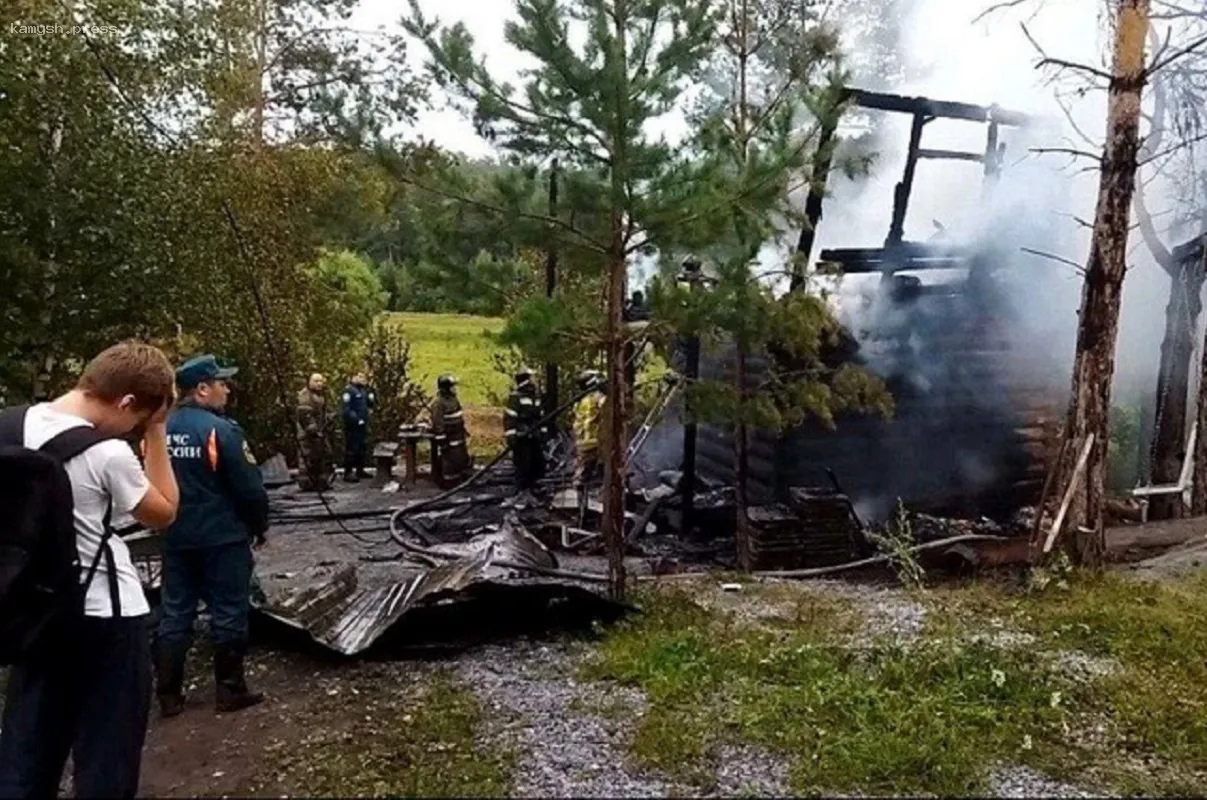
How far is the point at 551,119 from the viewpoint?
20.5 ft

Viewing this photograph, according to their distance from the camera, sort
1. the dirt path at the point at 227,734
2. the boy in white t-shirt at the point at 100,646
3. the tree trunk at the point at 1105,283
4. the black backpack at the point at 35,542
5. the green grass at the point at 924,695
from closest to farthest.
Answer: the black backpack at the point at 35,542 → the boy in white t-shirt at the point at 100,646 → the dirt path at the point at 227,734 → the green grass at the point at 924,695 → the tree trunk at the point at 1105,283

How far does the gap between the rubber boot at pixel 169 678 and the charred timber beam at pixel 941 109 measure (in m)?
7.86

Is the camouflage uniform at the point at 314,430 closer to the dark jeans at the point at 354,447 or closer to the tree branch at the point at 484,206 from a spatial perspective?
the dark jeans at the point at 354,447

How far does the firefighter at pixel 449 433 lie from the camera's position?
46.8 feet

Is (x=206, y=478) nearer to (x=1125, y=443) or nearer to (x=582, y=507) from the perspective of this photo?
(x=582, y=507)

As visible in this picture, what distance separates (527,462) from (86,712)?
32.0 ft

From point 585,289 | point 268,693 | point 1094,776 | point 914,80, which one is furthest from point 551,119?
point 914,80

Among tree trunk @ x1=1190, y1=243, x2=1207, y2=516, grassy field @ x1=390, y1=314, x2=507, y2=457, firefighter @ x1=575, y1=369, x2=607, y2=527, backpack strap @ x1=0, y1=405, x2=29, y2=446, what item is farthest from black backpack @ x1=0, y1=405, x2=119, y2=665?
grassy field @ x1=390, y1=314, x2=507, y2=457

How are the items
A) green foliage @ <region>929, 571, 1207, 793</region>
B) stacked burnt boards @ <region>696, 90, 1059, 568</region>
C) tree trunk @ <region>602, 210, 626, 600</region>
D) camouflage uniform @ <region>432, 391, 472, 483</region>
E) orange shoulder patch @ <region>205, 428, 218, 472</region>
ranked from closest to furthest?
1. green foliage @ <region>929, 571, 1207, 793</region>
2. orange shoulder patch @ <region>205, 428, 218, 472</region>
3. tree trunk @ <region>602, 210, 626, 600</region>
4. stacked burnt boards @ <region>696, 90, 1059, 568</region>
5. camouflage uniform @ <region>432, 391, 472, 483</region>

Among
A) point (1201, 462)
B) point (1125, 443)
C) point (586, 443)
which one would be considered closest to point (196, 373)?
point (586, 443)

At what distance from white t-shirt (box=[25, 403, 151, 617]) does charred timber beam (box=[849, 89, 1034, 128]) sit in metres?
Answer: 8.30

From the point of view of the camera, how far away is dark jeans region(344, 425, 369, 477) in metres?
15.2

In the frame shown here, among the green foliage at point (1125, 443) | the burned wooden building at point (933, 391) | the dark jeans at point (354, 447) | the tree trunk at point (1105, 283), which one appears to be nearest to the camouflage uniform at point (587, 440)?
the burned wooden building at point (933, 391)

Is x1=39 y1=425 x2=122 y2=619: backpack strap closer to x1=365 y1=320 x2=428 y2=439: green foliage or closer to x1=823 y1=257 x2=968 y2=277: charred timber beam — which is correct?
x1=823 y1=257 x2=968 y2=277: charred timber beam
